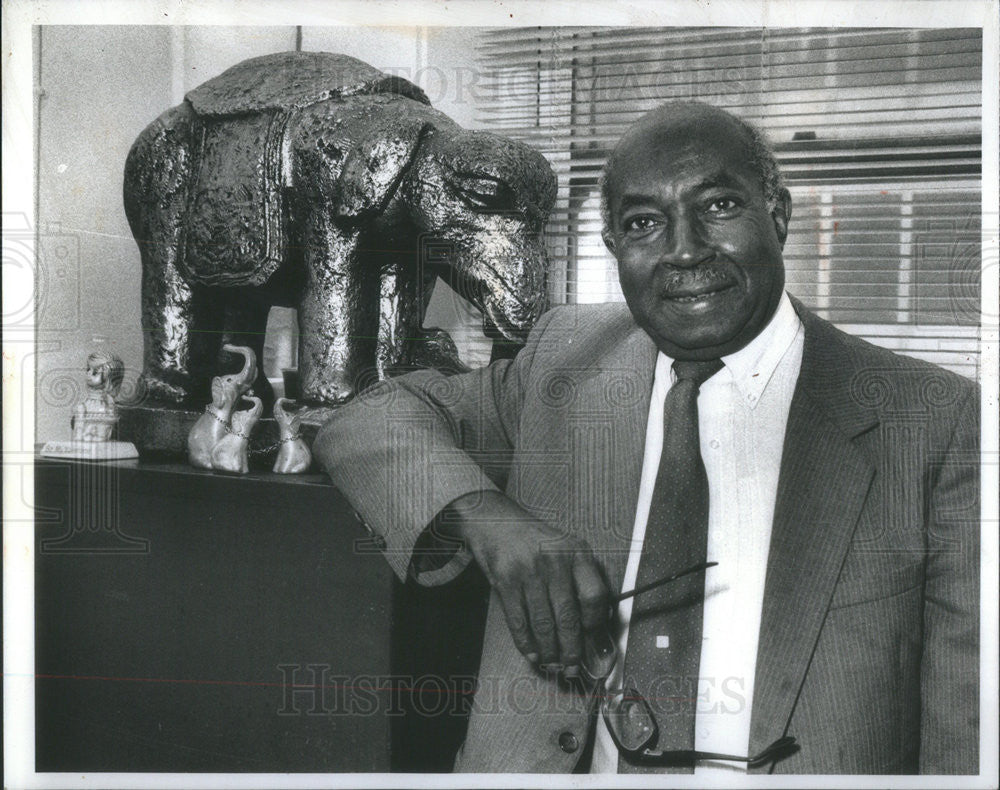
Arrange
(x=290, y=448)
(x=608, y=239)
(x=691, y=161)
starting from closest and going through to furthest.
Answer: (x=691, y=161) < (x=608, y=239) < (x=290, y=448)

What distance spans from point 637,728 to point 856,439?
1.45ft

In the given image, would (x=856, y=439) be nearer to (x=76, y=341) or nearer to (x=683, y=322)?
(x=683, y=322)

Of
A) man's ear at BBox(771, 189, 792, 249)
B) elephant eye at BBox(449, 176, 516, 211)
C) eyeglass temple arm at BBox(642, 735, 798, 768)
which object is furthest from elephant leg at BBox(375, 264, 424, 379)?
eyeglass temple arm at BBox(642, 735, 798, 768)

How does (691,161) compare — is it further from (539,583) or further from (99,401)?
(99,401)

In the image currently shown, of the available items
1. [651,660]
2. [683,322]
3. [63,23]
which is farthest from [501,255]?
[63,23]

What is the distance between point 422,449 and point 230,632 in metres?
0.41

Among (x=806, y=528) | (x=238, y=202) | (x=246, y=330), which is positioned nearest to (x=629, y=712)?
(x=806, y=528)

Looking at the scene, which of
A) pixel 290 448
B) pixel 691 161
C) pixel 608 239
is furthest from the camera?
pixel 290 448

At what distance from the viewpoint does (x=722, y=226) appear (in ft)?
3.45

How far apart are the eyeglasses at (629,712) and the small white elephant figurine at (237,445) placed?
0.54 meters

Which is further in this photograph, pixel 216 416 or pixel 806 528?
pixel 216 416

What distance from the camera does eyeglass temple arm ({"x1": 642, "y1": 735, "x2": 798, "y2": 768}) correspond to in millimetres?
1058

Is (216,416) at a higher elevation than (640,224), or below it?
below

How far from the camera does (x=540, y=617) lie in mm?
1057
